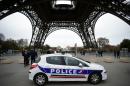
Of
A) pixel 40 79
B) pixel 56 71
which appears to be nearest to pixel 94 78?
pixel 56 71

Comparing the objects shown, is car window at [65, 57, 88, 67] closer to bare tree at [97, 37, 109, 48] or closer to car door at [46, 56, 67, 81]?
car door at [46, 56, 67, 81]

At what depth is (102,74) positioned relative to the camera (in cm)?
1026

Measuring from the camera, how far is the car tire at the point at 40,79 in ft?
32.2

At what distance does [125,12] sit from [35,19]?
2384 centimetres

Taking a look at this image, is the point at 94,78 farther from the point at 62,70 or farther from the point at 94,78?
the point at 62,70

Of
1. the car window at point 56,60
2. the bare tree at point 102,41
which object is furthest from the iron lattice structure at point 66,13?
the bare tree at point 102,41

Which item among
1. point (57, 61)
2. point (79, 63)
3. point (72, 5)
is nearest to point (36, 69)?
point (57, 61)

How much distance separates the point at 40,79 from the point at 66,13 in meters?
34.8

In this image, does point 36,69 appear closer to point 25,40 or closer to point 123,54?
point 123,54

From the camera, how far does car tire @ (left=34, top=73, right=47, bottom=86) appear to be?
980 cm

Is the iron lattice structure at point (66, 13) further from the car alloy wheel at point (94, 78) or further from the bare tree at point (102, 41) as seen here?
the bare tree at point (102, 41)

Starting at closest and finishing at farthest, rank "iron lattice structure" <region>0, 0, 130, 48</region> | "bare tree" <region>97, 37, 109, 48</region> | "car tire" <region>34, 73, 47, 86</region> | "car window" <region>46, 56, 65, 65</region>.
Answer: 1. "car tire" <region>34, 73, 47, 86</region>
2. "car window" <region>46, 56, 65, 65</region>
3. "iron lattice structure" <region>0, 0, 130, 48</region>
4. "bare tree" <region>97, 37, 109, 48</region>

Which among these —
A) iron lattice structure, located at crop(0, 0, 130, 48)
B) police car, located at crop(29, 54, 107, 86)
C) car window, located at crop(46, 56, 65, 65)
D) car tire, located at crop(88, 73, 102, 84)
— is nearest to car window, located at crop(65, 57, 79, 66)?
police car, located at crop(29, 54, 107, 86)

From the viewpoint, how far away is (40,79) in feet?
32.4
